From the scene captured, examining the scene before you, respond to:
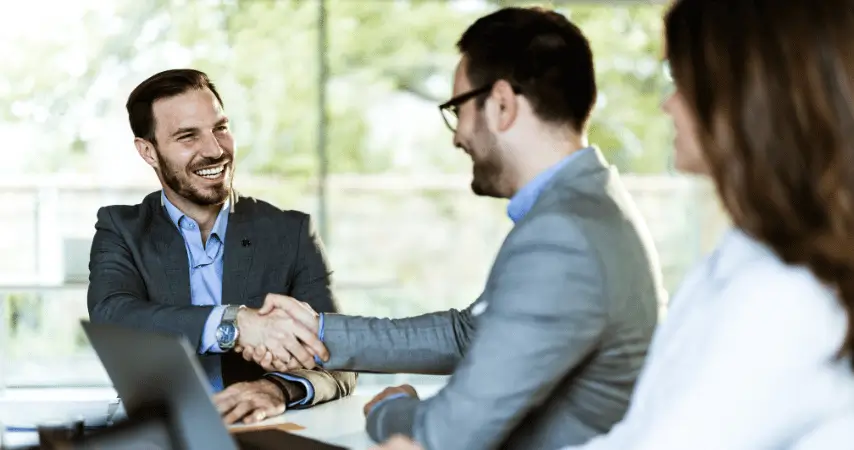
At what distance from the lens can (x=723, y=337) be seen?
1.06 m

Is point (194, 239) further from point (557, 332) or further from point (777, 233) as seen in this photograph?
point (777, 233)

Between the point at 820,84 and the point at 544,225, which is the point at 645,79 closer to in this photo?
the point at 544,225

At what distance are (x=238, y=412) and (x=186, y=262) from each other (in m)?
0.79

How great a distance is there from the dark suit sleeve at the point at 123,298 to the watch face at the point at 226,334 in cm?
4

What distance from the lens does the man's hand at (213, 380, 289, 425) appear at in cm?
198

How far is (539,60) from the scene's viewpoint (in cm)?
173

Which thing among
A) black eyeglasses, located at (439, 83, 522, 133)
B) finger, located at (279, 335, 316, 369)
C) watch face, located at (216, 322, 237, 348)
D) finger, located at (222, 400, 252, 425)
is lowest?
finger, located at (222, 400, 252, 425)

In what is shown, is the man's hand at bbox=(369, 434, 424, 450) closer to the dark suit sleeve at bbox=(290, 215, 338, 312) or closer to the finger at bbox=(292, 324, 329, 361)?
the finger at bbox=(292, 324, 329, 361)

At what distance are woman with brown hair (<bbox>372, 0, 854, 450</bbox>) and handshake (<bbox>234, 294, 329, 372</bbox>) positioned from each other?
1085 mm

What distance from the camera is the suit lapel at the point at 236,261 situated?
2693mm

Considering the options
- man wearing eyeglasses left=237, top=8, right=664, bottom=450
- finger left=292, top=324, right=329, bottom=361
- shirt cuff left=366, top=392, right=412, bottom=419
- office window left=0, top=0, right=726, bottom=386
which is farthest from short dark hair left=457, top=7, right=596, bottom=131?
office window left=0, top=0, right=726, bottom=386

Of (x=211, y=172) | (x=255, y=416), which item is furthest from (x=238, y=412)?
(x=211, y=172)

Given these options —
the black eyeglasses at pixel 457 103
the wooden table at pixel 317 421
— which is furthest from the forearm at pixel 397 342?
the black eyeglasses at pixel 457 103

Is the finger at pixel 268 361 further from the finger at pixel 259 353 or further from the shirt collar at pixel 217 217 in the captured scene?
the shirt collar at pixel 217 217
